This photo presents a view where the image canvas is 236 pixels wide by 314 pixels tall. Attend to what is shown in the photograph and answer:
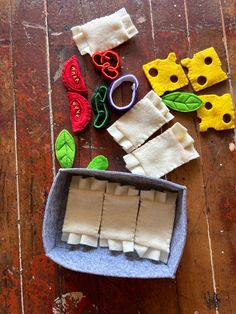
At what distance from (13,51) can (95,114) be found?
0.92 feet

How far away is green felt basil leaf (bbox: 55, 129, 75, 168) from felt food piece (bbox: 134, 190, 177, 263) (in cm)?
21

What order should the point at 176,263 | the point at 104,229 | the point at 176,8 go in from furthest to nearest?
the point at 176,8
the point at 104,229
the point at 176,263

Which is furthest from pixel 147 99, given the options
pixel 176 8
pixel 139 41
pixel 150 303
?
pixel 150 303

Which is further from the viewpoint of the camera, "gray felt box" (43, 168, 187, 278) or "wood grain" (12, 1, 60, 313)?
"wood grain" (12, 1, 60, 313)

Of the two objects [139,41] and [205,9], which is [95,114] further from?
[205,9]

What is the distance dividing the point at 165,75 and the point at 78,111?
0.25 m

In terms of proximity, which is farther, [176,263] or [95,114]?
[95,114]

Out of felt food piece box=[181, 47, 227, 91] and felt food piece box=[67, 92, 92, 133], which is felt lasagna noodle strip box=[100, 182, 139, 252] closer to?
felt food piece box=[67, 92, 92, 133]

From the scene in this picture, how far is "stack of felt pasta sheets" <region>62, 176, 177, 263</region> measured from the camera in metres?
1.13

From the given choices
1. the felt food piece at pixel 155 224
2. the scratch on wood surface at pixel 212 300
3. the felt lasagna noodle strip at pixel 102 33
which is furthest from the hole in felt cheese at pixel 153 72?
the scratch on wood surface at pixel 212 300

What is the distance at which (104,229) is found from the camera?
114 centimetres

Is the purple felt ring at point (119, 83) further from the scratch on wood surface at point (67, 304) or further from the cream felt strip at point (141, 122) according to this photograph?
the scratch on wood surface at point (67, 304)

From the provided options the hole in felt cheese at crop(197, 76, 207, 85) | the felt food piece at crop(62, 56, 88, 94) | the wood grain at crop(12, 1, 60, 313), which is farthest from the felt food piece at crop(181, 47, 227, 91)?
the wood grain at crop(12, 1, 60, 313)

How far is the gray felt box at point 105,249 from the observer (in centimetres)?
105
